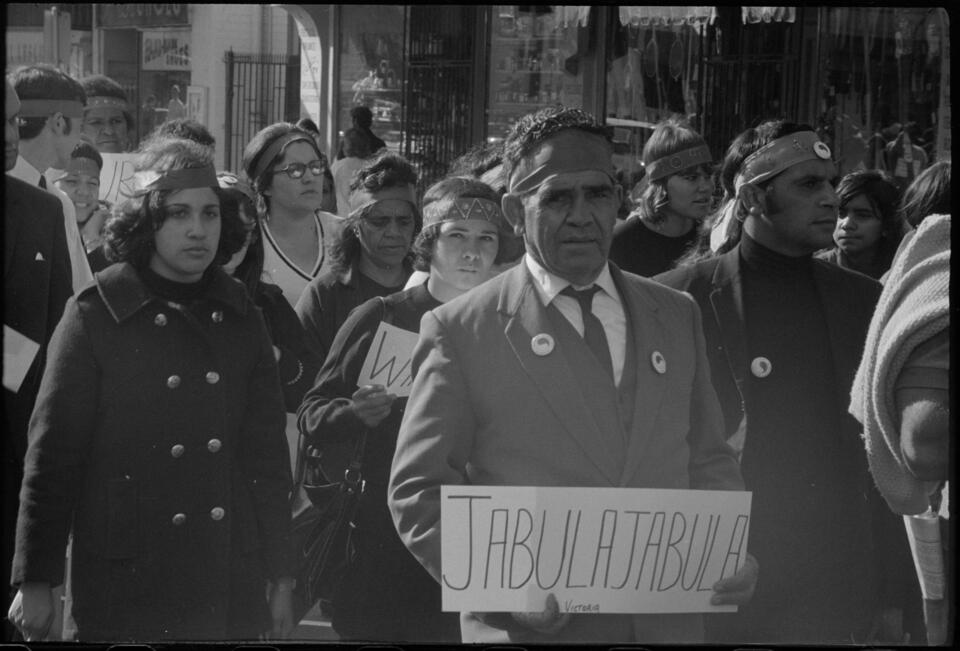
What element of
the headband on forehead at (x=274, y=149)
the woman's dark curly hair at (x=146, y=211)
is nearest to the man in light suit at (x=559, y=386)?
the headband on forehead at (x=274, y=149)

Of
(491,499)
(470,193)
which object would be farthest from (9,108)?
(491,499)

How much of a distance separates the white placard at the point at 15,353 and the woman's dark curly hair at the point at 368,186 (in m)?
0.81

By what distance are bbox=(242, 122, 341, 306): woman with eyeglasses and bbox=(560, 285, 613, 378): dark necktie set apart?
73cm

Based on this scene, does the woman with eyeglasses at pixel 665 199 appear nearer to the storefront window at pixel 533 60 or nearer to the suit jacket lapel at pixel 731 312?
the suit jacket lapel at pixel 731 312

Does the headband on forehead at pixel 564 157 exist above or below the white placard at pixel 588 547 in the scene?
above

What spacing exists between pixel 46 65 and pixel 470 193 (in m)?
1.13

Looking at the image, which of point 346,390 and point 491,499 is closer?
point 491,499

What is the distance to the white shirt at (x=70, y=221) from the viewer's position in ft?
11.8

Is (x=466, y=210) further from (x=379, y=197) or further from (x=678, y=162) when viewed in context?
(x=678, y=162)

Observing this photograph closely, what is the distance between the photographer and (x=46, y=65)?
11.4 feet

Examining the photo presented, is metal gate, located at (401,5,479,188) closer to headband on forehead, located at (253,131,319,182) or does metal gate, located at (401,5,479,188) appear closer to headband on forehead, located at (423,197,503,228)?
headband on forehead, located at (423,197,503,228)

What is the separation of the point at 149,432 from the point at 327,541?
0.56 metres

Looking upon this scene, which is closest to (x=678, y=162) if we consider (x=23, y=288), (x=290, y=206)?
(x=290, y=206)

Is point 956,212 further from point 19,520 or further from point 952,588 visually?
point 19,520
